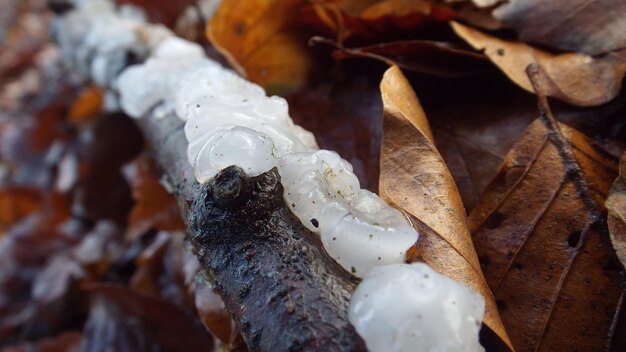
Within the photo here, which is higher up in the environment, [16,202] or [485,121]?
[485,121]

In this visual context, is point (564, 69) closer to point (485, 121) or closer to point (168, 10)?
point (485, 121)

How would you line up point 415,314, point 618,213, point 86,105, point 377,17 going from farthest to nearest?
point 86,105, point 377,17, point 618,213, point 415,314

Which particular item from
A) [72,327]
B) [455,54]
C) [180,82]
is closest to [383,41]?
[455,54]

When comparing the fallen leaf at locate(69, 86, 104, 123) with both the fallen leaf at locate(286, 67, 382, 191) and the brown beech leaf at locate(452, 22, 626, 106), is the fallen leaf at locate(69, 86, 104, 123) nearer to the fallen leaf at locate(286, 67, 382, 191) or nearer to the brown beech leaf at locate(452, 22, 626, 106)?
the fallen leaf at locate(286, 67, 382, 191)

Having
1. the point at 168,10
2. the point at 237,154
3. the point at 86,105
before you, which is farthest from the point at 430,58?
the point at 86,105

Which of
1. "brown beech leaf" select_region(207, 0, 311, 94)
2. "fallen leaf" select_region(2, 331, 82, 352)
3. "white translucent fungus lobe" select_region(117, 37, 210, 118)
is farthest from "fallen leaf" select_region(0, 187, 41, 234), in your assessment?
"brown beech leaf" select_region(207, 0, 311, 94)

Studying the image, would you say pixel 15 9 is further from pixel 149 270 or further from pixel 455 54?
pixel 455 54

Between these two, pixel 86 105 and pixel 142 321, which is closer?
pixel 142 321
